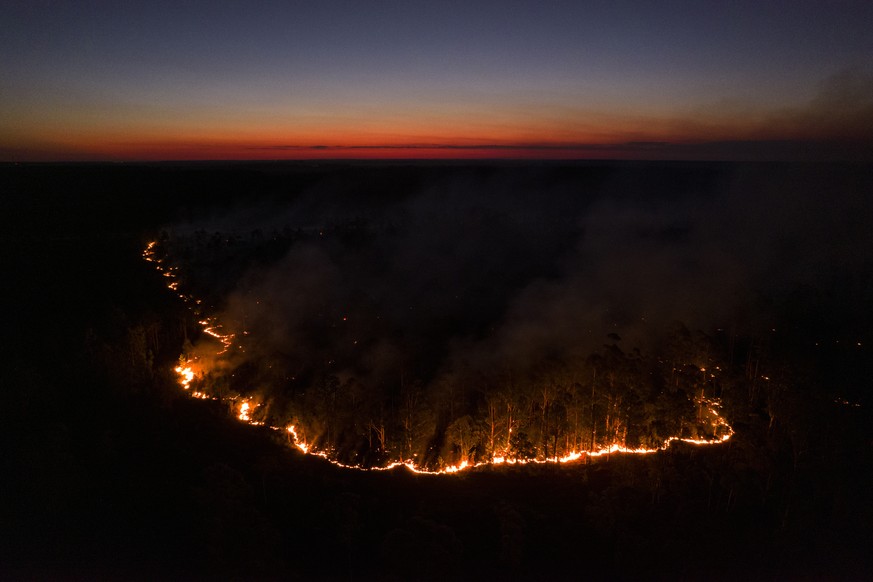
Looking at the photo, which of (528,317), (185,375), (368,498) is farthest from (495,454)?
(528,317)

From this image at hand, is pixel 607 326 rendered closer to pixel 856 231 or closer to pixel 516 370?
pixel 516 370

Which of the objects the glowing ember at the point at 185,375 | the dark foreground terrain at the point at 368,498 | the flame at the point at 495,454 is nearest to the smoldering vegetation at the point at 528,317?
the flame at the point at 495,454

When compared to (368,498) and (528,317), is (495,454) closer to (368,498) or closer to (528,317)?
(368,498)

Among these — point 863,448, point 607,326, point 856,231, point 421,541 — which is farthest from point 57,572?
point 856,231

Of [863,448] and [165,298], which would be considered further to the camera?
[165,298]

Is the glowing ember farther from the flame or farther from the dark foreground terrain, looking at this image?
the dark foreground terrain
